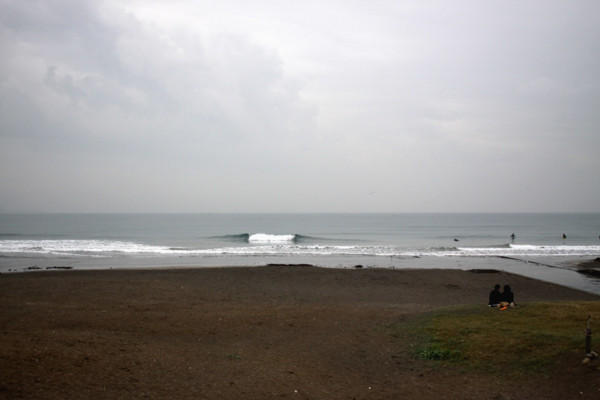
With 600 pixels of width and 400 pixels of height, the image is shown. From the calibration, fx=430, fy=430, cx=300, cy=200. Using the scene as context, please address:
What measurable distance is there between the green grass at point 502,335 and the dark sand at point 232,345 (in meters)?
0.50

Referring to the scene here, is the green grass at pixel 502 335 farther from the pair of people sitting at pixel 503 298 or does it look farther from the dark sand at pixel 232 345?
the dark sand at pixel 232 345

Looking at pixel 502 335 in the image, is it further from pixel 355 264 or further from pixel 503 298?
pixel 355 264

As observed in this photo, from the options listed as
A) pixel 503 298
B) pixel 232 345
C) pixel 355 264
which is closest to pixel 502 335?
pixel 503 298

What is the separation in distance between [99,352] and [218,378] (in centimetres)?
275

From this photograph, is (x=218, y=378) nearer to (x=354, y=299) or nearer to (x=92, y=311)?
(x=92, y=311)

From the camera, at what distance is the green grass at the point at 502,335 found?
30.1 feet

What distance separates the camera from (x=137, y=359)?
9.07m

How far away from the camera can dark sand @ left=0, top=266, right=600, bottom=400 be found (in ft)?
25.7

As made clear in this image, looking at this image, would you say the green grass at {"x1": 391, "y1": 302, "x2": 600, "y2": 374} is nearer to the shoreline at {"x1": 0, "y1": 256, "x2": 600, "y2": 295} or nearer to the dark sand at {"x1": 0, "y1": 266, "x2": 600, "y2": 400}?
the dark sand at {"x1": 0, "y1": 266, "x2": 600, "y2": 400}

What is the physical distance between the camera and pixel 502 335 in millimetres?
10617

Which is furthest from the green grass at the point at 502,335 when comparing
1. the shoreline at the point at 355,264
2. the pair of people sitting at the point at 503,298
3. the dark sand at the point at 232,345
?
the shoreline at the point at 355,264

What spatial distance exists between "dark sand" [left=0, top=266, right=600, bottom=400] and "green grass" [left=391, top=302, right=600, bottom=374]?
501 mm

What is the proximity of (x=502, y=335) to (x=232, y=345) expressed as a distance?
673 centimetres

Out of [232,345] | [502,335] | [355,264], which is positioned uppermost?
[502,335]
